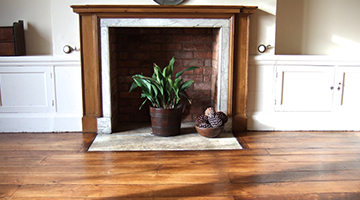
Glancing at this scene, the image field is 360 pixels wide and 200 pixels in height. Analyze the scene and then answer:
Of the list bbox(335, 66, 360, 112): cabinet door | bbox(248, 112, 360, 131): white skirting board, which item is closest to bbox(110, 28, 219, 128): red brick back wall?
bbox(248, 112, 360, 131): white skirting board

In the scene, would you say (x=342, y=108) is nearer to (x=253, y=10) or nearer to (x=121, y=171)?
(x=253, y=10)

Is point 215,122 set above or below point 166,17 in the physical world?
below

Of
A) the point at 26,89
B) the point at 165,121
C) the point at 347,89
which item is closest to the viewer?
the point at 165,121

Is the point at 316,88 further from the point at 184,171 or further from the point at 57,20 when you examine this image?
the point at 57,20

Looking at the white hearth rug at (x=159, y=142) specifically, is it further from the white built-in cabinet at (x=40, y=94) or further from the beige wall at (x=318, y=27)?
the beige wall at (x=318, y=27)

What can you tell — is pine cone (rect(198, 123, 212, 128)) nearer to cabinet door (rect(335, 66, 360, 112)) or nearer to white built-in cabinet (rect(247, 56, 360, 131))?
white built-in cabinet (rect(247, 56, 360, 131))

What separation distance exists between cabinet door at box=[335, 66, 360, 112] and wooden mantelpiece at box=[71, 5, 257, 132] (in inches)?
37.5

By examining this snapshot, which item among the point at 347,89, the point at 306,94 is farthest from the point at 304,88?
the point at 347,89

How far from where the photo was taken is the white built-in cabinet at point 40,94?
341 cm

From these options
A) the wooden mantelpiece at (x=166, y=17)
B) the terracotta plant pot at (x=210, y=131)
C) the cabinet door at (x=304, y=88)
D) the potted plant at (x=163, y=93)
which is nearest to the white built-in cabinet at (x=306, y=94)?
the cabinet door at (x=304, y=88)

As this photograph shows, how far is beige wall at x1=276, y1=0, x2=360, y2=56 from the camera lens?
378 cm

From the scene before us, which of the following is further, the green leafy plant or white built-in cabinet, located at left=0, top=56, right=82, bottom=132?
white built-in cabinet, located at left=0, top=56, right=82, bottom=132

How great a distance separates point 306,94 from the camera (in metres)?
3.54

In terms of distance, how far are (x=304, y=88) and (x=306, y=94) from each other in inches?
2.6
